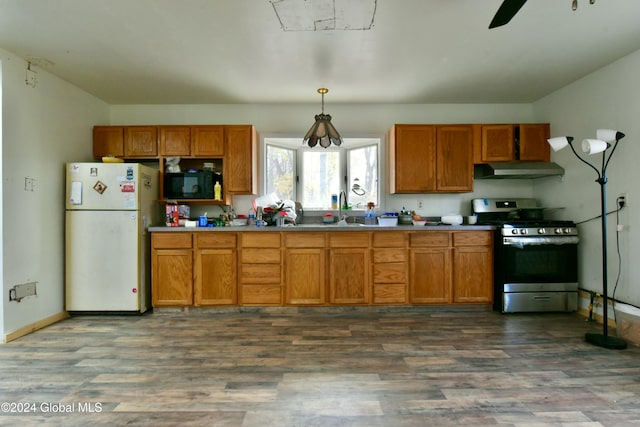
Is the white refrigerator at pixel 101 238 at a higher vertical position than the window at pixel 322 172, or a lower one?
lower

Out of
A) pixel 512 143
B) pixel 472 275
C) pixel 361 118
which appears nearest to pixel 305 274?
pixel 472 275

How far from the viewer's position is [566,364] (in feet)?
7.16

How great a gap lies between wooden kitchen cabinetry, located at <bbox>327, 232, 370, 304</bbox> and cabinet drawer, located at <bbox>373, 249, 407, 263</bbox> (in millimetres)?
102

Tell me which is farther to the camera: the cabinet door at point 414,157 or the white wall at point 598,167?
the cabinet door at point 414,157

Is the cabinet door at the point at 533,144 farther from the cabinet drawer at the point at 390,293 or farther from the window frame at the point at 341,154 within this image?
the cabinet drawer at the point at 390,293

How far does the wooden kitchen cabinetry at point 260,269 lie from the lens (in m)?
3.32

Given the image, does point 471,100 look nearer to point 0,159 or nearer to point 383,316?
point 383,316

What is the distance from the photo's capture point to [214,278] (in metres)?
3.31

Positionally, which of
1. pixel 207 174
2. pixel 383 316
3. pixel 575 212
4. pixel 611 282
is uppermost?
pixel 207 174

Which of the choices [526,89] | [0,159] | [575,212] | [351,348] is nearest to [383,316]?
[351,348]

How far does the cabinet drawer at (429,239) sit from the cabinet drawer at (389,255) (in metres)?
0.16

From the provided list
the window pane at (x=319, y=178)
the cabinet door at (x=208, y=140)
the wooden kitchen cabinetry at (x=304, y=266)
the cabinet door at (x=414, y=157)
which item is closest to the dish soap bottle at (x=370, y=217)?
the cabinet door at (x=414, y=157)

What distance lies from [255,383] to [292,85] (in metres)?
2.91

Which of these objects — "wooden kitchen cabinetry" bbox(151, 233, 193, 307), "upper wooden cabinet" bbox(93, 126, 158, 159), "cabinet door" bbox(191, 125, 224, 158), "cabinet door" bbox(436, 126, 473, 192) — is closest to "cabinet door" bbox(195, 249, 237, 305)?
"wooden kitchen cabinetry" bbox(151, 233, 193, 307)
